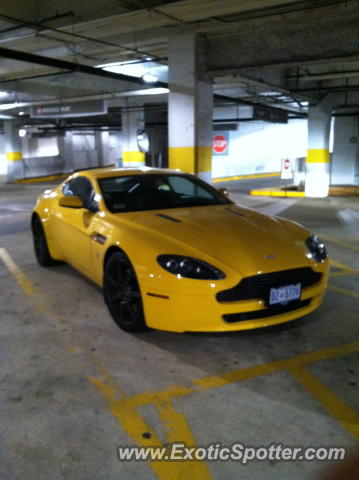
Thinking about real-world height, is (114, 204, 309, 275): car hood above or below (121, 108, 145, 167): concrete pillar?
below

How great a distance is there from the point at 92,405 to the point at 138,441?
46 cm

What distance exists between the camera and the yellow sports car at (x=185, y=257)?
126 inches

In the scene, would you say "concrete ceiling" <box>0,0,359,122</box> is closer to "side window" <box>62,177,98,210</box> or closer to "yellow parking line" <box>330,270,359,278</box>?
"side window" <box>62,177,98,210</box>

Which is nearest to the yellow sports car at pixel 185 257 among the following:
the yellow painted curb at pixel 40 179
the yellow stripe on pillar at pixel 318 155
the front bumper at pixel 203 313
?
the front bumper at pixel 203 313

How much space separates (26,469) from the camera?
2170mm

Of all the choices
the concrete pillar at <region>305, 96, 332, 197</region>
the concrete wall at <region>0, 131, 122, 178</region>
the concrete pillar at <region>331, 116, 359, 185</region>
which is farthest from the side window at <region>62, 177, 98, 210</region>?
the concrete wall at <region>0, 131, 122, 178</region>

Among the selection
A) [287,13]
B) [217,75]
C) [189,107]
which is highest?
[287,13]

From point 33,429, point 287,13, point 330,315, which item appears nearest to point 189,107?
point 287,13

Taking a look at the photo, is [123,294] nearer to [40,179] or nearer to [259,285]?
[259,285]

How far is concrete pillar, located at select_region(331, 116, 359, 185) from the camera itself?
18.6 meters

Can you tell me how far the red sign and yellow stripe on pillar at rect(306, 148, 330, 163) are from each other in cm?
928

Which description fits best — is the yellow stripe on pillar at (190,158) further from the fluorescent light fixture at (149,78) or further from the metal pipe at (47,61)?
the metal pipe at (47,61)

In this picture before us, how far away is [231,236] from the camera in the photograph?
3609 millimetres

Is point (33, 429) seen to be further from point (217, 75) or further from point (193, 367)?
point (217, 75)
